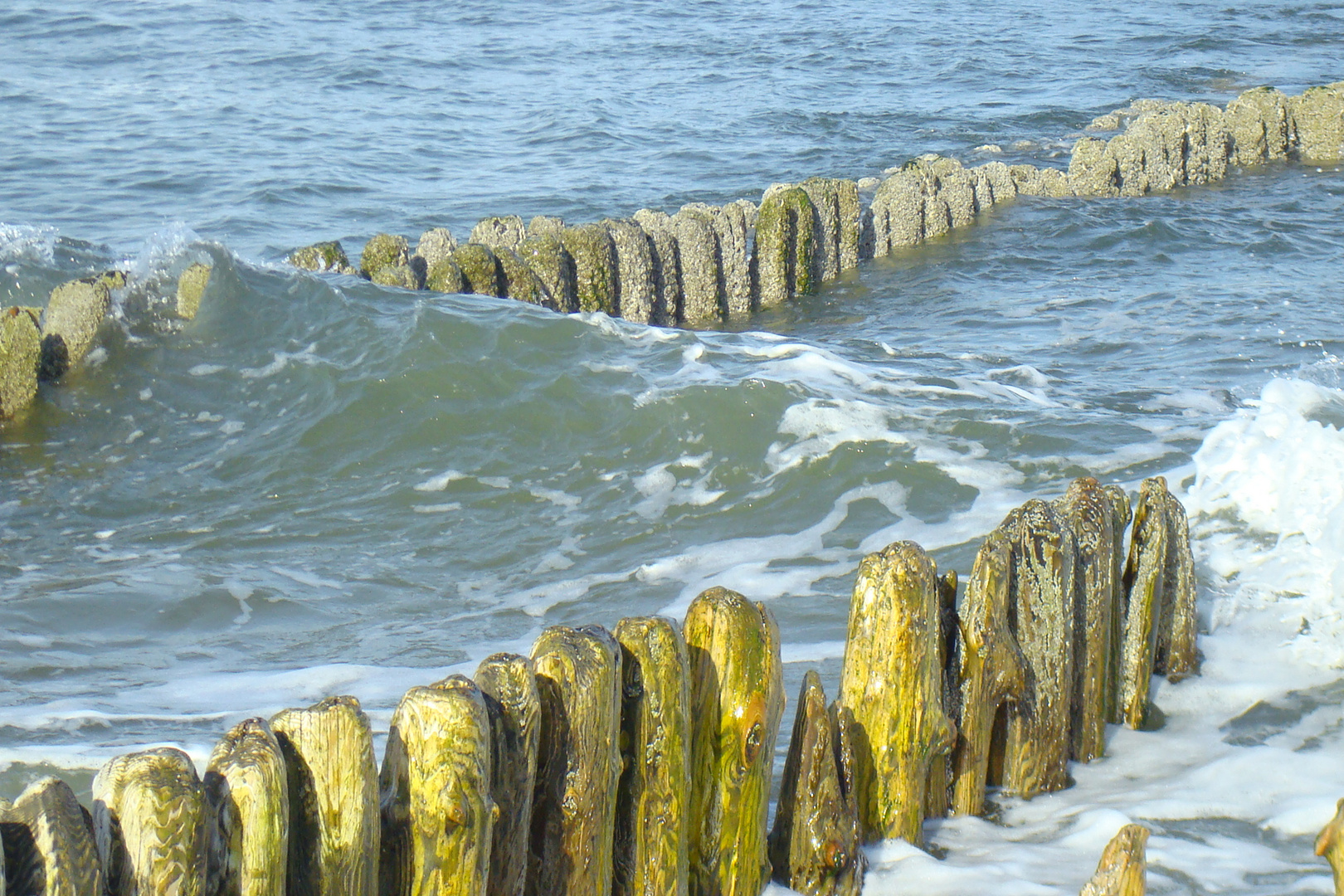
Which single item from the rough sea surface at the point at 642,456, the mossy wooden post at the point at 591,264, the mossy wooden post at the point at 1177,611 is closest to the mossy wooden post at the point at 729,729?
the rough sea surface at the point at 642,456

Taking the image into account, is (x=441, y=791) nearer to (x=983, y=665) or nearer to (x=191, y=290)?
(x=983, y=665)

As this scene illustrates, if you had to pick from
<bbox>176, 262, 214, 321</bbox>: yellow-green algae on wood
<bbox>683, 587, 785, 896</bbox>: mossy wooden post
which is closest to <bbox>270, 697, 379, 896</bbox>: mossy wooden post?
<bbox>683, 587, 785, 896</bbox>: mossy wooden post

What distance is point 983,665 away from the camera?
10.9ft

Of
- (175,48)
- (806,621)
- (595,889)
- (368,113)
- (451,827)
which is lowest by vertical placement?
(806,621)

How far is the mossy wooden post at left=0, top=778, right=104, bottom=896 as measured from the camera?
1904 mm

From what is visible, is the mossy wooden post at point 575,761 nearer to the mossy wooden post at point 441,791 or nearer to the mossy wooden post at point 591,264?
the mossy wooden post at point 441,791

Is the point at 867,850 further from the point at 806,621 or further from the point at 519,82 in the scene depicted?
the point at 519,82

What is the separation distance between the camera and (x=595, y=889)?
266cm

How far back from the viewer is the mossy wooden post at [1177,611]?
4.02 meters

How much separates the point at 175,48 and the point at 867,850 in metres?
23.0

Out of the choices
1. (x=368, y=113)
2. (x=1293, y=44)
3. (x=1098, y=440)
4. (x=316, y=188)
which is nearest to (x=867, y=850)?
(x=1098, y=440)

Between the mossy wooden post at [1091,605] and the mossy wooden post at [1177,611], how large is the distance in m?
0.41

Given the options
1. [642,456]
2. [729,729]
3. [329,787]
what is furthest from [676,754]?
[642,456]

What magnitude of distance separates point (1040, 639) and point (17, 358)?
601 centimetres
